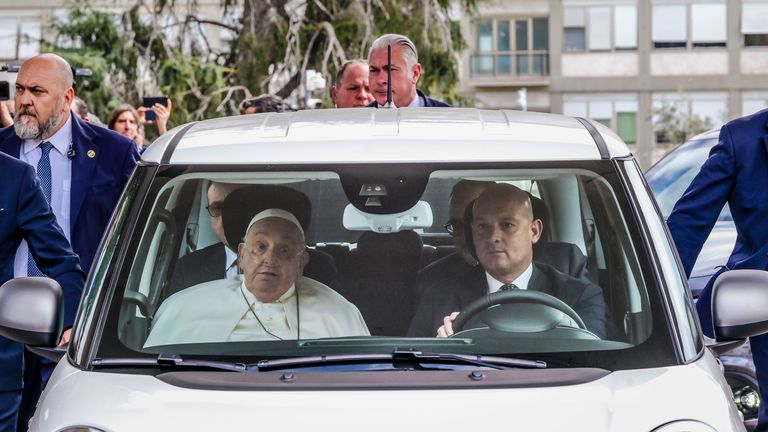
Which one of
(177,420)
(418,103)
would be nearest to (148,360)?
(177,420)

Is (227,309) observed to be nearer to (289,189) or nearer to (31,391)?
(289,189)

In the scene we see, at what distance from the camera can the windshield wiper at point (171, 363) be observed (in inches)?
136

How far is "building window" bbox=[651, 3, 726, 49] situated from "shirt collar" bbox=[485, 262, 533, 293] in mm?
54107

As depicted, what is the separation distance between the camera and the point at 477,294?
12.8 ft

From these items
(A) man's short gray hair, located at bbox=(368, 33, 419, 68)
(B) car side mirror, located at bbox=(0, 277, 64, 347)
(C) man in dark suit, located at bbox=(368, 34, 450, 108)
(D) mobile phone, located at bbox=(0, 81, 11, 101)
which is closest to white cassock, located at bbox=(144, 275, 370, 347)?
(B) car side mirror, located at bbox=(0, 277, 64, 347)

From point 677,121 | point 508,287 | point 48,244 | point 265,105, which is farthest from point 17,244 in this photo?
point 677,121

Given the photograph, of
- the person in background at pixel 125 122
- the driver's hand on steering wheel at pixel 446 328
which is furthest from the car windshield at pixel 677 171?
the driver's hand on steering wheel at pixel 446 328

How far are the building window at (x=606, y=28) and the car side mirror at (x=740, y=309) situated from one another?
54.3 meters

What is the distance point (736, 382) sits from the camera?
22.4 ft

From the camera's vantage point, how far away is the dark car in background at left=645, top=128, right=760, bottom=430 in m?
6.81

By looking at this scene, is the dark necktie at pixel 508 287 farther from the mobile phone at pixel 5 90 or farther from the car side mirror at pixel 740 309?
the mobile phone at pixel 5 90

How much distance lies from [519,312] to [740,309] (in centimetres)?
55

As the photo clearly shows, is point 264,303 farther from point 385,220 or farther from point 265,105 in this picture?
point 265,105

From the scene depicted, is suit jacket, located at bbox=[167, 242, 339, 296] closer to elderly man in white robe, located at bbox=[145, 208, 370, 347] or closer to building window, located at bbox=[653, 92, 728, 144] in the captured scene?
elderly man in white robe, located at bbox=[145, 208, 370, 347]
